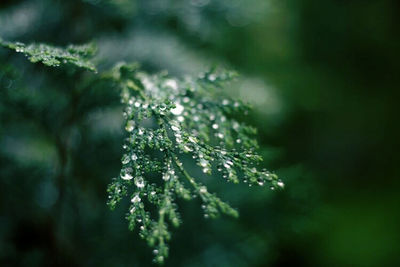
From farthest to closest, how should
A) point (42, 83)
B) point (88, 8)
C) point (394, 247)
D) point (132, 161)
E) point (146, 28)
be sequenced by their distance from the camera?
1. point (394, 247)
2. point (146, 28)
3. point (88, 8)
4. point (42, 83)
5. point (132, 161)

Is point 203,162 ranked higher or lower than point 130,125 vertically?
lower

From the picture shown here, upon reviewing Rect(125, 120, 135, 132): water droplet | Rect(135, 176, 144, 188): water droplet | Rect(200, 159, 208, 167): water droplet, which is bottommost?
Rect(135, 176, 144, 188): water droplet

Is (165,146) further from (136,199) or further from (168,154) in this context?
(136,199)

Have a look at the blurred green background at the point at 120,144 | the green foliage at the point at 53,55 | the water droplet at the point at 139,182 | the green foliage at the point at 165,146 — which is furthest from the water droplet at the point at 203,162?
the blurred green background at the point at 120,144

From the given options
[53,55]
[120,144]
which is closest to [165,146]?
[53,55]

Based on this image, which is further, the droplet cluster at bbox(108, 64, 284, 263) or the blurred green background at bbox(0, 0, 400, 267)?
the blurred green background at bbox(0, 0, 400, 267)

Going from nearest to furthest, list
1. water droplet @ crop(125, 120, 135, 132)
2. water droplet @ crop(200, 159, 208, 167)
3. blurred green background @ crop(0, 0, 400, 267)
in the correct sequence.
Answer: water droplet @ crop(200, 159, 208, 167), water droplet @ crop(125, 120, 135, 132), blurred green background @ crop(0, 0, 400, 267)

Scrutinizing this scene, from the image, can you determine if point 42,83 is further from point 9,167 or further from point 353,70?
point 353,70

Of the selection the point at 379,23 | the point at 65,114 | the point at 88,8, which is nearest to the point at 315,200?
the point at 65,114

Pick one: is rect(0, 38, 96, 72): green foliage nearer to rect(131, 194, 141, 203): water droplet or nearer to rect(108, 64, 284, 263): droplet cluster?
rect(108, 64, 284, 263): droplet cluster

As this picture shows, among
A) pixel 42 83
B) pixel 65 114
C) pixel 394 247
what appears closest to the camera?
pixel 65 114

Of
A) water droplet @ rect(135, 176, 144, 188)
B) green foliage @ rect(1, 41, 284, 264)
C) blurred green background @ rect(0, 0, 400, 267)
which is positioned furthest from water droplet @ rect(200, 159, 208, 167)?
blurred green background @ rect(0, 0, 400, 267)
